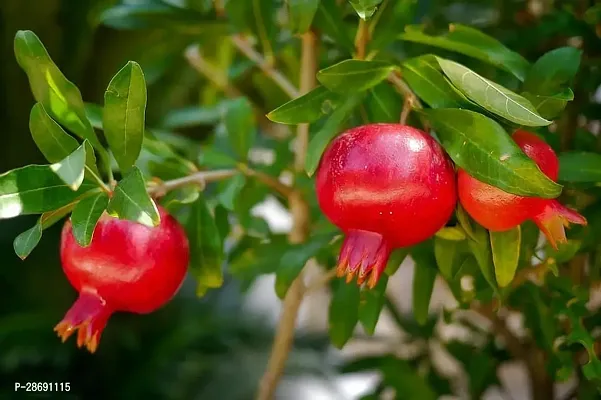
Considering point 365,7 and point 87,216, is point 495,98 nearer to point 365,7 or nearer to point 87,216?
point 365,7

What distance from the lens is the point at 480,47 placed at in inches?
20.3

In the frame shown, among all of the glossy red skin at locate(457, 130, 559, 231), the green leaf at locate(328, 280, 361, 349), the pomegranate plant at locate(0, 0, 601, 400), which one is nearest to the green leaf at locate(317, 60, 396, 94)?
the pomegranate plant at locate(0, 0, 601, 400)

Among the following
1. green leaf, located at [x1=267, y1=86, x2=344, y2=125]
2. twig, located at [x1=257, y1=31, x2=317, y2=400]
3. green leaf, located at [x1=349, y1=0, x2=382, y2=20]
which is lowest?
twig, located at [x1=257, y1=31, x2=317, y2=400]

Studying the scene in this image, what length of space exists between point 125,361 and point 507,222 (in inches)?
34.6

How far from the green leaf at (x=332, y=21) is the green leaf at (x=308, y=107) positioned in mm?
111

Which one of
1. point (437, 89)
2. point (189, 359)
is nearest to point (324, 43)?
point (437, 89)

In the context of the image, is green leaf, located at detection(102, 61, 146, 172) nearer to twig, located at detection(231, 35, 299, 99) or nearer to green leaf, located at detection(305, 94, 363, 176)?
green leaf, located at detection(305, 94, 363, 176)

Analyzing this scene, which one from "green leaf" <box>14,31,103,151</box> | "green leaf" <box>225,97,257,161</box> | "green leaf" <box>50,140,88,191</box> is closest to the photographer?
"green leaf" <box>50,140,88,191</box>

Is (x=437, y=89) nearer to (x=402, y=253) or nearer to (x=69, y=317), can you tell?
(x=402, y=253)

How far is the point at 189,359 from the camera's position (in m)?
1.14

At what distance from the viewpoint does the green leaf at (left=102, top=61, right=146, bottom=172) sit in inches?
17.8

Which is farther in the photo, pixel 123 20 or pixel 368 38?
pixel 123 20

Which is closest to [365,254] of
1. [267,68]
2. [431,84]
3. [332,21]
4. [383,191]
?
[383,191]

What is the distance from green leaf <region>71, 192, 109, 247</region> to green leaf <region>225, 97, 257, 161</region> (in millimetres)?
264
